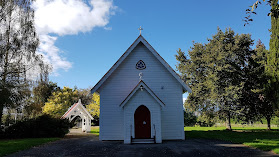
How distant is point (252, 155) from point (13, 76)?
1957 centimetres

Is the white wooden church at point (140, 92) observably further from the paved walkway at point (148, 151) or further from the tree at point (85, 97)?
the tree at point (85, 97)

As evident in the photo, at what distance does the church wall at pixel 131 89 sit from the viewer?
16266 millimetres

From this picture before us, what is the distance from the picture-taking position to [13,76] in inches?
736

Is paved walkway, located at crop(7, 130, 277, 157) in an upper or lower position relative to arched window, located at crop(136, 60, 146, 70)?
lower

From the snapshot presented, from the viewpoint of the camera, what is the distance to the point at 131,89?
16.8m

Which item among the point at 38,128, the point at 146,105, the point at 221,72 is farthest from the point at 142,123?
the point at 221,72

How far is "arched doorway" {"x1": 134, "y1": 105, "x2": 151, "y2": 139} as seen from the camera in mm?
15445

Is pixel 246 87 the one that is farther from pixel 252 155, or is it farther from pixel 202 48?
pixel 252 155

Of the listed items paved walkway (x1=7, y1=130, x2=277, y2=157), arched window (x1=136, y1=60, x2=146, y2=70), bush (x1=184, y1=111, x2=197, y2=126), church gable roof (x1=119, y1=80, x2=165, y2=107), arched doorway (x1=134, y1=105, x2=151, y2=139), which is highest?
arched window (x1=136, y1=60, x2=146, y2=70)

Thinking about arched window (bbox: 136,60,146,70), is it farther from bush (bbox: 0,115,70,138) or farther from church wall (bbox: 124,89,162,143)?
bush (bbox: 0,115,70,138)

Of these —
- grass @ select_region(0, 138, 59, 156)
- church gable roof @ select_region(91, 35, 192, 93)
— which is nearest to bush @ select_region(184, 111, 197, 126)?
church gable roof @ select_region(91, 35, 192, 93)

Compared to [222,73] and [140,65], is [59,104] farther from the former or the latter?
[222,73]

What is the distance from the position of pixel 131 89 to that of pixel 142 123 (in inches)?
116

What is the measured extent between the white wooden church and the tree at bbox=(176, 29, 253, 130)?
10261 mm
